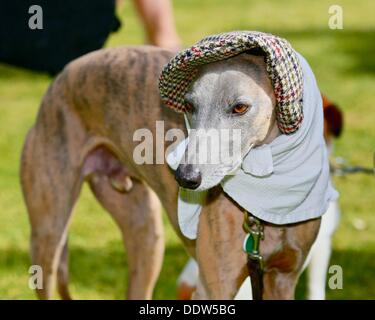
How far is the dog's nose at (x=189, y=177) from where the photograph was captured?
9.55ft

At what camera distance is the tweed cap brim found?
116 inches

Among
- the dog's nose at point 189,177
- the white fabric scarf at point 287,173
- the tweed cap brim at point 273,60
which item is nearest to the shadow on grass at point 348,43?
the white fabric scarf at point 287,173

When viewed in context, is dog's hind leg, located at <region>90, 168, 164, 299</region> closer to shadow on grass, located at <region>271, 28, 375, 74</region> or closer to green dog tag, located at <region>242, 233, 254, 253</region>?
green dog tag, located at <region>242, 233, 254, 253</region>

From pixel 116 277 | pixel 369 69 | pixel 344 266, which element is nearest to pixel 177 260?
pixel 116 277

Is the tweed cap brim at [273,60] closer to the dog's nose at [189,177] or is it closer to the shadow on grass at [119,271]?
the dog's nose at [189,177]

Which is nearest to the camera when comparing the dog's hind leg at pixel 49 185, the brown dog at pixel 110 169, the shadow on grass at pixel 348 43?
the brown dog at pixel 110 169

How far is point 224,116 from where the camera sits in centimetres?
299

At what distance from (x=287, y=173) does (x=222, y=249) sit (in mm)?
358

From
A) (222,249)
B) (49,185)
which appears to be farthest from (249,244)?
(49,185)

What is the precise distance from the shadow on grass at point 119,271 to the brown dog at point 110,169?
1.78ft

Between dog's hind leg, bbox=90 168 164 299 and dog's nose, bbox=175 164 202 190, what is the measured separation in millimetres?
1356

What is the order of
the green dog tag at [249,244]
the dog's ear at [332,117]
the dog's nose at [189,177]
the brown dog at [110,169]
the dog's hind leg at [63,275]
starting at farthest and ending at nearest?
the dog's ear at [332,117]
the dog's hind leg at [63,275]
the brown dog at [110,169]
the green dog tag at [249,244]
the dog's nose at [189,177]

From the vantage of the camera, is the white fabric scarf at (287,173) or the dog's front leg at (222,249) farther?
the dog's front leg at (222,249)

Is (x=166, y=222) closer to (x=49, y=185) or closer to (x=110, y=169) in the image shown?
(x=110, y=169)
